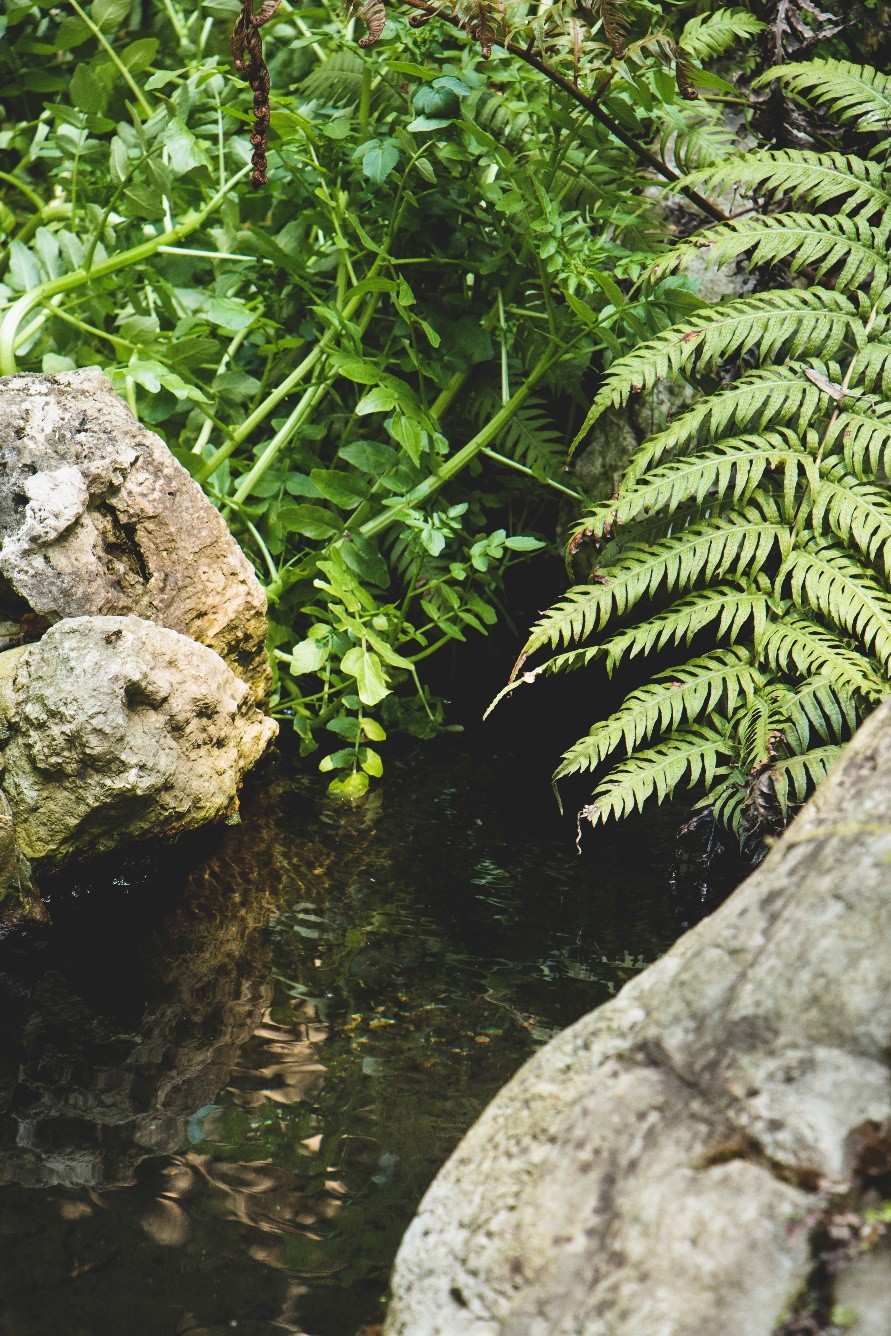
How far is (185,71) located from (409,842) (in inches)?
101

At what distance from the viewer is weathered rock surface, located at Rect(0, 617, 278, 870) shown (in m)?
2.39

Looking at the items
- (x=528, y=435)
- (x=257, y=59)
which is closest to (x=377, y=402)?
(x=528, y=435)

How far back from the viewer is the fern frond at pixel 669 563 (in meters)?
2.63

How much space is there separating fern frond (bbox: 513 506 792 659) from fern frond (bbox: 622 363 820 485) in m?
0.19

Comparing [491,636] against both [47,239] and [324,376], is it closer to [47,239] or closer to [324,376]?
A: [324,376]

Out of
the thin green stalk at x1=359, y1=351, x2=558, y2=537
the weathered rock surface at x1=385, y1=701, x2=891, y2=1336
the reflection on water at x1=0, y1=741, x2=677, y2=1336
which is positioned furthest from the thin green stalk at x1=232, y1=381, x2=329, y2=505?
the weathered rock surface at x1=385, y1=701, x2=891, y2=1336

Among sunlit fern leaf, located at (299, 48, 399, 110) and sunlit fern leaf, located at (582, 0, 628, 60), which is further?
sunlit fern leaf, located at (299, 48, 399, 110)

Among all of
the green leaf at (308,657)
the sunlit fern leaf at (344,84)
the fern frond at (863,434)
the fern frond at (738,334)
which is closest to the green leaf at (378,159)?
the sunlit fern leaf at (344,84)

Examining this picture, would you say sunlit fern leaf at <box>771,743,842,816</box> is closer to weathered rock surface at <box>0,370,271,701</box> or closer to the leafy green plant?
the leafy green plant

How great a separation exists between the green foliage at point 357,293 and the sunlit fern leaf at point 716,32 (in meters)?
0.01

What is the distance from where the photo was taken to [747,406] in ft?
8.92

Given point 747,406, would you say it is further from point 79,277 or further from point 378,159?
point 79,277

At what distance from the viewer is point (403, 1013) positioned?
210 centimetres

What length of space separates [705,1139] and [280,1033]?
40.2 inches
